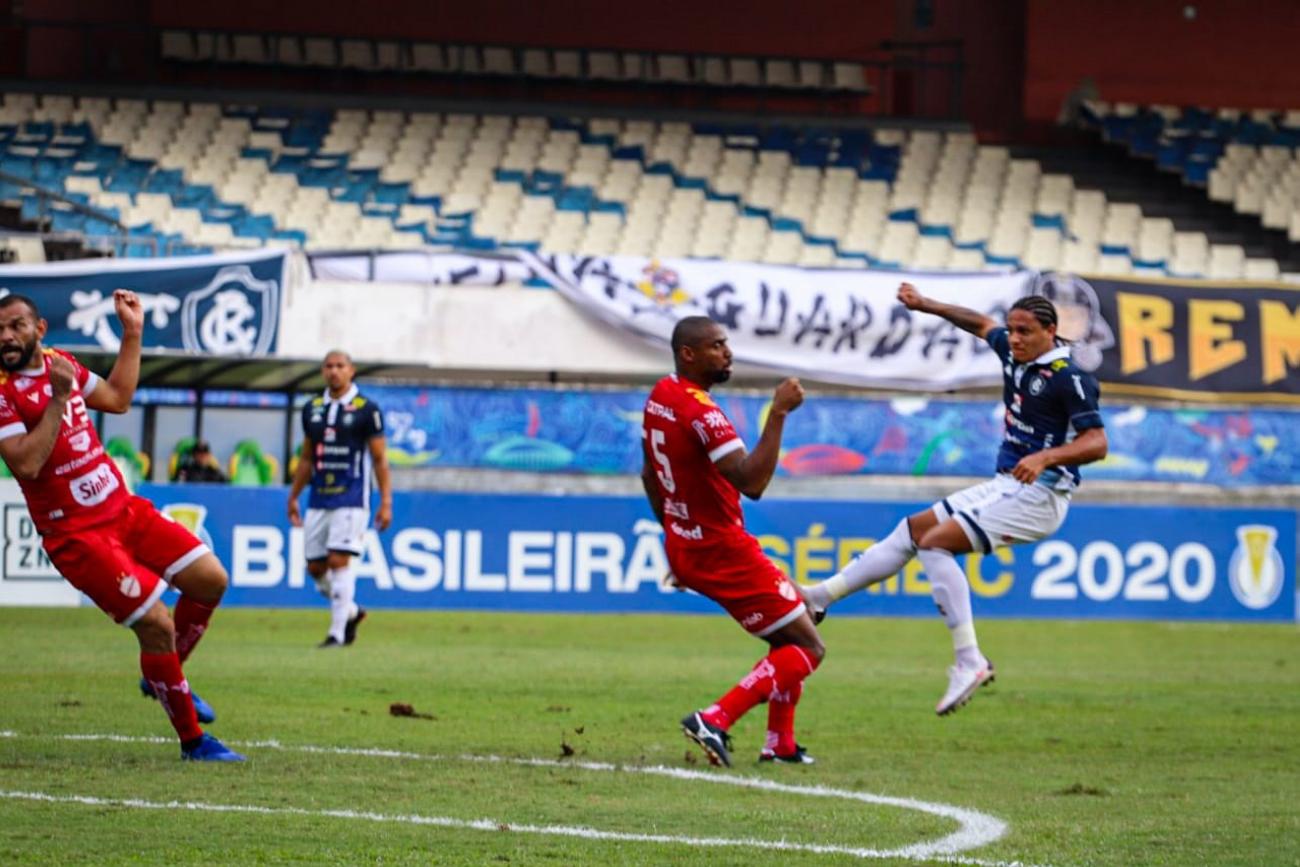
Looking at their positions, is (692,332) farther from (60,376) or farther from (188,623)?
(188,623)

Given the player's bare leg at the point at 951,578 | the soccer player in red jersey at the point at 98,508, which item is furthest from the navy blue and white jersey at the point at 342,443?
the soccer player in red jersey at the point at 98,508

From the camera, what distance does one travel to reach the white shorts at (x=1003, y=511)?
1051cm

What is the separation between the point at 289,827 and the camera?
23.4 feet

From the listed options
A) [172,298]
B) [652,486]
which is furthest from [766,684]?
[172,298]

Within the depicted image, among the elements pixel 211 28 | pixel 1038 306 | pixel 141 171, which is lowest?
pixel 1038 306

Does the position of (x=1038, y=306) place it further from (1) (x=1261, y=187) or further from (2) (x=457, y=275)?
(1) (x=1261, y=187)

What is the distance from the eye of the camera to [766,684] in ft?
30.5

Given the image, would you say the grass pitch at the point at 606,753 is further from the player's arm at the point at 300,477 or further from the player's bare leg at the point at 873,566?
the player's arm at the point at 300,477

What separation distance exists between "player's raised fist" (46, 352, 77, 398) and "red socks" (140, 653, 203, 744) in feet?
4.25

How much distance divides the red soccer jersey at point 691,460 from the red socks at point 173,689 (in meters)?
2.22

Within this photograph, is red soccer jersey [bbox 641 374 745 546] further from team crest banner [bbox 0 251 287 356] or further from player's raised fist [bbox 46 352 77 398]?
team crest banner [bbox 0 251 287 356]

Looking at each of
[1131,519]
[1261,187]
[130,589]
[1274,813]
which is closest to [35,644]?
[130,589]

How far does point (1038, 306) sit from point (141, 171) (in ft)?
76.7

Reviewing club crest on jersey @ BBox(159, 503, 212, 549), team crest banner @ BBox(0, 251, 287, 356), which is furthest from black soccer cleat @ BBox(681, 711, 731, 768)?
team crest banner @ BBox(0, 251, 287, 356)
